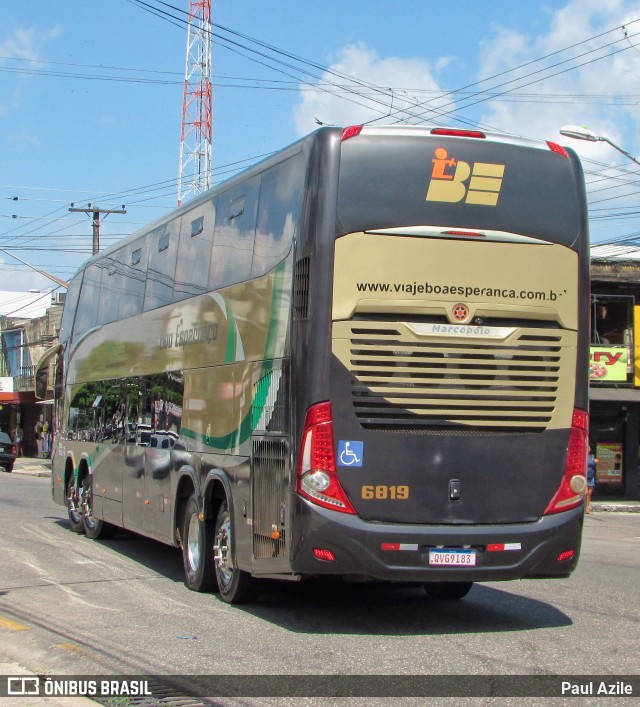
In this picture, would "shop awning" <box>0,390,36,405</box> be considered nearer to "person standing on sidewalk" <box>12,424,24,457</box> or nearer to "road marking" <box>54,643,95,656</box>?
"person standing on sidewalk" <box>12,424,24,457</box>

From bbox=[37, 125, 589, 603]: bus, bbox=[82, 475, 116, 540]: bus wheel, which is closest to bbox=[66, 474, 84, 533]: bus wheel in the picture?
bbox=[82, 475, 116, 540]: bus wheel

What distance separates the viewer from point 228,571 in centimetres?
1027

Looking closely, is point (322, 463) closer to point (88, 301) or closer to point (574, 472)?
point (574, 472)

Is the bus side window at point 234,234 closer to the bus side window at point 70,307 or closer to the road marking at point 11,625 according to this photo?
the road marking at point 11,625

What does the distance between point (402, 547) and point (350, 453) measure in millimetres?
851

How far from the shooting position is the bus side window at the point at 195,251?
11.3 meters

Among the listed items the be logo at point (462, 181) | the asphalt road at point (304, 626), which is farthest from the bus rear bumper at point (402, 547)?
the be logo at point (462, 181)

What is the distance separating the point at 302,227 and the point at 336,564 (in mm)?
2749

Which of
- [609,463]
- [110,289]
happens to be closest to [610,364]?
[609,463]

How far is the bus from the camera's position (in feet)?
27.8

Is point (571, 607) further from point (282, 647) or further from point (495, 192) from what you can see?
point (495, 192)

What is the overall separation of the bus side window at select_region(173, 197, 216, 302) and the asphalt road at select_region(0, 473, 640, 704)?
325 cm

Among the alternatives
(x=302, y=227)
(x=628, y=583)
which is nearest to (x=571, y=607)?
(x=628, y=583)

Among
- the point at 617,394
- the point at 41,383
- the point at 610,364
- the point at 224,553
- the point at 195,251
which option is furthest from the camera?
the point at 610,364
